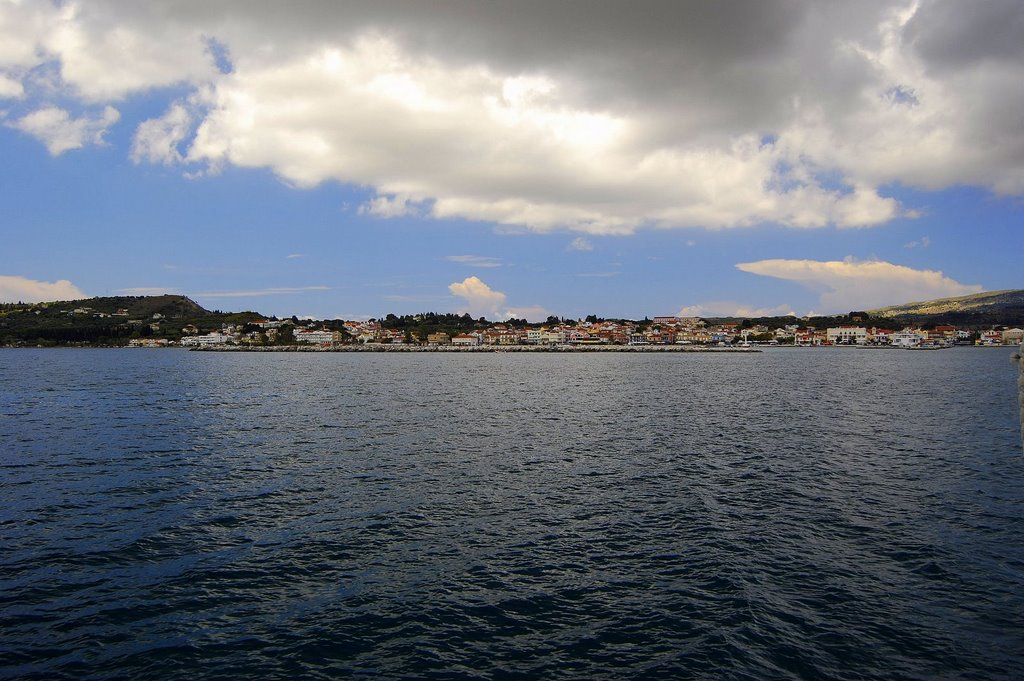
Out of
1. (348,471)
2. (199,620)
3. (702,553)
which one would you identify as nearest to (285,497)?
(348,471)

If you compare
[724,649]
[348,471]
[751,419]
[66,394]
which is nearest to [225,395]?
[66,394]

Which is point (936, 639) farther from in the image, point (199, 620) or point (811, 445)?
point (811, 445)

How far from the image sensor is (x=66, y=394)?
54219 mm

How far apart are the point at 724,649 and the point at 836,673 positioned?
1763mm

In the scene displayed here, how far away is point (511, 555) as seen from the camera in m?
14.6

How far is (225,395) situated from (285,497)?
40.7 m

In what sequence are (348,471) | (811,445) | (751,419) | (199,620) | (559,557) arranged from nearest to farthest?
(199,620)
(559,557)
(348,471)
(811,445)
(751,419)

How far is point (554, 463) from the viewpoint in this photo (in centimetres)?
2533

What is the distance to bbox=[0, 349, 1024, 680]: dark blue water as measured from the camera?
10281 mm

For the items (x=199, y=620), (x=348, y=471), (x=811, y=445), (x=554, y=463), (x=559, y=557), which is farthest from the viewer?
(x=811, y=445)

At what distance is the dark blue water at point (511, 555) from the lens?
10281mm

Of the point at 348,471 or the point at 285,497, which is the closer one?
the point at 285,497

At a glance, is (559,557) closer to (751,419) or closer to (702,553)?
(702,553)

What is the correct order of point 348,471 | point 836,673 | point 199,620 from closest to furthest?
point 836,673
point 199,620
point 348,471
